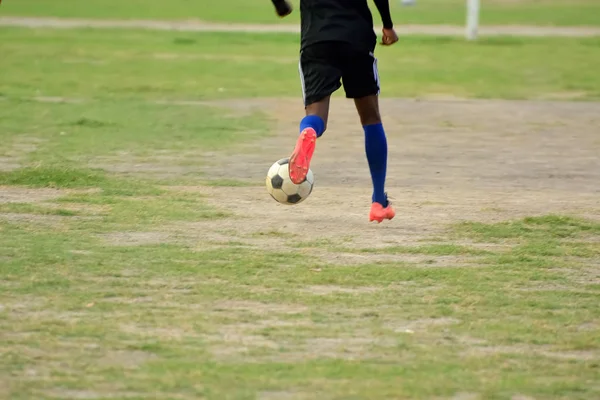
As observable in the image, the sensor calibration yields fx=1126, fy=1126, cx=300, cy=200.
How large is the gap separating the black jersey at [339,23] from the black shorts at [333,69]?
0.04 meters

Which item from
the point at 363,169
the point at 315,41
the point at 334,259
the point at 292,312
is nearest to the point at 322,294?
the point at 292,312

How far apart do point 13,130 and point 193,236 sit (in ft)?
17.0

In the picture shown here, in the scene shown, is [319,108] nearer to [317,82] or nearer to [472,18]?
[317,82]

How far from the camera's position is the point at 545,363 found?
4.41 meters

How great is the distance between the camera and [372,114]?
703 centimetres

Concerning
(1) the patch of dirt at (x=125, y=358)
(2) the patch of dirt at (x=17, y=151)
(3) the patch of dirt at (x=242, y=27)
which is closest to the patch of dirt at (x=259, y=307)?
(1) the patch of dirt at (x=125, y=358)

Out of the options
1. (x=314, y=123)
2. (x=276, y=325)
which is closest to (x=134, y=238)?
(x=314, y=123)

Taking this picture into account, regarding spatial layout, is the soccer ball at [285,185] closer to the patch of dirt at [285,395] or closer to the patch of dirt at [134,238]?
the patch of dirt at [134,238]

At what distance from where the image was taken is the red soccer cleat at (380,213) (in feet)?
23.0

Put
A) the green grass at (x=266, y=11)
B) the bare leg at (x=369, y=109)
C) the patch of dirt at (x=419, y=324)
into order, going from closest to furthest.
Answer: the patch of dirt at (x=419, y=324) → the bare leg at (x=369, y=109) → the green grass at (x=266, y=11)

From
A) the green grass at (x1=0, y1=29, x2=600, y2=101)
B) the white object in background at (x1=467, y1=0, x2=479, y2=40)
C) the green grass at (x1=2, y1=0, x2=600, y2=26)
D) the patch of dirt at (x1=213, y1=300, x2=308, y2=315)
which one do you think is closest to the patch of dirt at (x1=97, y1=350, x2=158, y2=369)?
the patch of dirt at (x1=213, y1=300, x2=308, y2=315)

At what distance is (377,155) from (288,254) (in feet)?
3.85

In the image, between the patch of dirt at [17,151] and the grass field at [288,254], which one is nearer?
the grass field at [288,254]

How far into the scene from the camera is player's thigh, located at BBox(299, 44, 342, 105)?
6.76m
